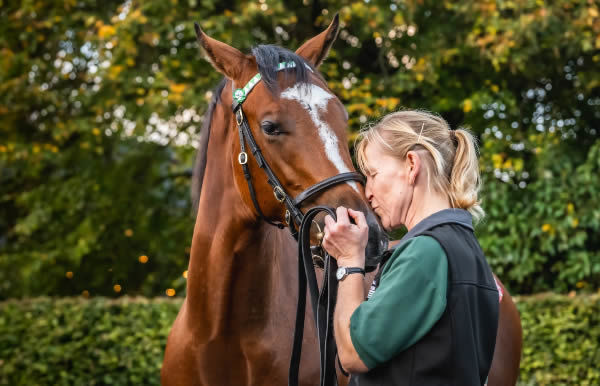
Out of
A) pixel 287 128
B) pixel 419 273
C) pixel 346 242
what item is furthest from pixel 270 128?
pixel 419 273

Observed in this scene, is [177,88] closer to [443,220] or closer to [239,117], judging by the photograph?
[239,117]

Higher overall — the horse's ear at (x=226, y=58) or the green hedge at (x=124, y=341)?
the horse's ear at (x=226, y=58)

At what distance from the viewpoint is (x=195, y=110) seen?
688 centimetres

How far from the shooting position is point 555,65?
687 cm

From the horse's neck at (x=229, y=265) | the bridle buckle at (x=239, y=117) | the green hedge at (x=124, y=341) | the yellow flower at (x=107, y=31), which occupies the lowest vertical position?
the green hedge at (x=124, y=341)

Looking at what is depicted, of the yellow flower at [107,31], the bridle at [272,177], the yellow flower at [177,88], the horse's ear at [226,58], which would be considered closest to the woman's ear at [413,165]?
the bridle at [272,177]

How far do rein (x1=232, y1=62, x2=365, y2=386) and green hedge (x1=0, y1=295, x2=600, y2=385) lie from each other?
12.4ft

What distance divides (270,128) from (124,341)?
417 centimetres

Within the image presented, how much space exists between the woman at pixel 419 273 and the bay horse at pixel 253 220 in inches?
20.5

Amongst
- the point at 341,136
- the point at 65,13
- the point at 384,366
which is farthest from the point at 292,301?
the point at 65,13

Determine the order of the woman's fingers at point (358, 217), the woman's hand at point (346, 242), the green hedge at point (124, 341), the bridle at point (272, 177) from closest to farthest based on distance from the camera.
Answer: the woman's hand at point (346, 242) → the woman's fingers at point (358, 217) → the bridle at point (272, 177) → the green hedge at point (124, 341)

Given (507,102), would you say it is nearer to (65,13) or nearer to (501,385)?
(501,385)

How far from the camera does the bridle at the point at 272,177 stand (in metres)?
2.05

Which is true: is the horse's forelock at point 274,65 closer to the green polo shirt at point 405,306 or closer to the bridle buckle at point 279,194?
the bridle buckle at point 279,194
